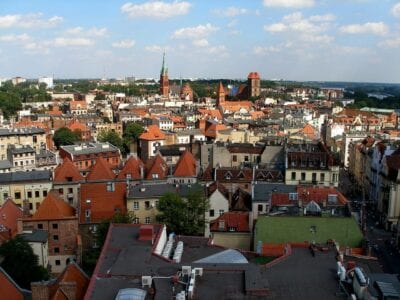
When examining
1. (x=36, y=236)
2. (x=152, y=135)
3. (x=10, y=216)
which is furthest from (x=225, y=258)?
(x=152, y=135)

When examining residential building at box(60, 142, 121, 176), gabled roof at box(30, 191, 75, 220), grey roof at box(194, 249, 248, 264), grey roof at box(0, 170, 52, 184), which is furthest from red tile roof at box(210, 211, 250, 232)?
residential building at box(60, 142, 121, 176)

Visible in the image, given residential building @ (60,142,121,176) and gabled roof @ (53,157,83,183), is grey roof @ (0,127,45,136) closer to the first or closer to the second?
residential building @ (60,142,121,176)

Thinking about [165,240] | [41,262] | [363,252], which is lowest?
[41,262]

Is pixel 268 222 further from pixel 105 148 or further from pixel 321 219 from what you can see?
pixel 105 148

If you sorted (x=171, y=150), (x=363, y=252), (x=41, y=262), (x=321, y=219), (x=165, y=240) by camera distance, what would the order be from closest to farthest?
(x=165, y=240) < (x=363, y=252) < (x=321, y=219) < (x=41, y=262) < (x=171, y=150)

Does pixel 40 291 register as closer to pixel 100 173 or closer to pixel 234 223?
pixel 234 223

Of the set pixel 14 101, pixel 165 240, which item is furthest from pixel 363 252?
pixel 14 101
